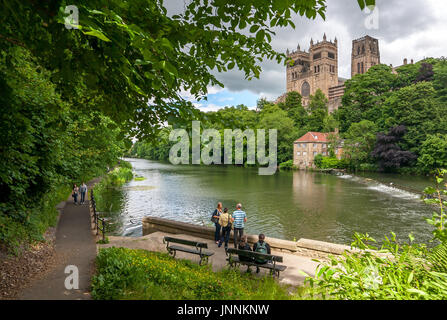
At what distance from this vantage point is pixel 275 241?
9.95 meters

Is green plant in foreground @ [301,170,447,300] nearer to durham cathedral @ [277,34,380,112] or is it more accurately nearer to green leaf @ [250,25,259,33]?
green leaf @ [250,25,259,33]

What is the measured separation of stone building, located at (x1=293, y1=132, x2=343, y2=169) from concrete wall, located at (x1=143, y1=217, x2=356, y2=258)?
57.9 meters

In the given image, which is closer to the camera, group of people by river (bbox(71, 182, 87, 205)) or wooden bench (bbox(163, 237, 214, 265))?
wooden bench (bbox(163, 237, 214, 265))

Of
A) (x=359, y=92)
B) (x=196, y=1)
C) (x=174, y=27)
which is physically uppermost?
(x=359, y=92)

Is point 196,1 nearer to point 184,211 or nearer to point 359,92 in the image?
point 184,211

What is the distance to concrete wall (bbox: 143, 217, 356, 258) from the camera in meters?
9.01

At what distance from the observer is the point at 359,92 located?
73250 mm

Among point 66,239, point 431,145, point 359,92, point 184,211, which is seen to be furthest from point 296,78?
point 66,239

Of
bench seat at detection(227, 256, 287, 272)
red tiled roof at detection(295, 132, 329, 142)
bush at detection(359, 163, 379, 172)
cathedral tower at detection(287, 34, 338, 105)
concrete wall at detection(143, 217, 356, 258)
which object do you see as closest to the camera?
bench seat at detection(227, 256, 287, 272)

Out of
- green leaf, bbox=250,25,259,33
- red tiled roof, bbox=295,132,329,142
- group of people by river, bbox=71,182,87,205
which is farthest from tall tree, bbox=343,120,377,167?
green leaf, bbox=250,25,259,33

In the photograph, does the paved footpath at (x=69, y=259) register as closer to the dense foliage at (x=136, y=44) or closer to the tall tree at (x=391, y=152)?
the dense foliage at (x=136, y=44)

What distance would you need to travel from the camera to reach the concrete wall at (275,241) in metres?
9.01

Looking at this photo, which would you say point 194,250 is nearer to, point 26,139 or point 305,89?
point 26,139

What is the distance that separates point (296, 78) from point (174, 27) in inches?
5326
